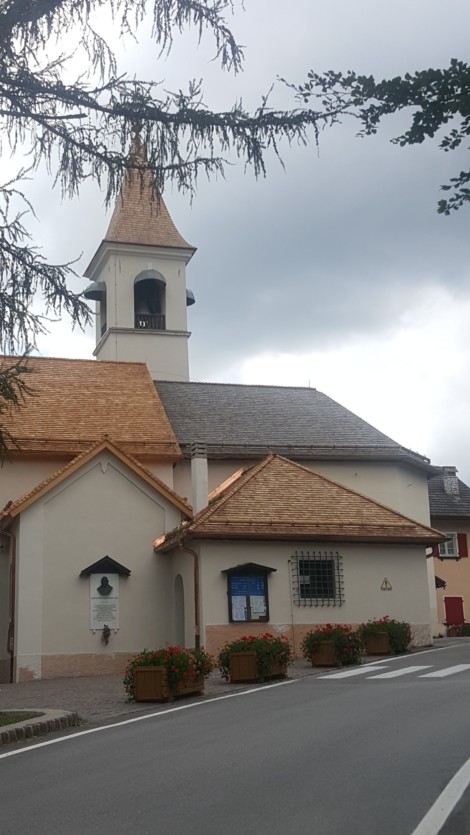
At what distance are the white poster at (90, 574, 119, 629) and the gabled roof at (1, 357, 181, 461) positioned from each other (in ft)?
15.9

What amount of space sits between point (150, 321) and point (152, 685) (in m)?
30.6

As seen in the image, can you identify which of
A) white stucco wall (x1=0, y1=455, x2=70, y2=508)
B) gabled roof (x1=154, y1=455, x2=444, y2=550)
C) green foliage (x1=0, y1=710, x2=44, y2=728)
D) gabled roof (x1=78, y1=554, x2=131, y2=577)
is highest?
white stucco wall (x1=0, y1=455, x2=70, y2=508)

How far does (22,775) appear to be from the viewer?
10016 millimetres

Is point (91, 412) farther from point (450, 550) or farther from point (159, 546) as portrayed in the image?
point (450, 550)

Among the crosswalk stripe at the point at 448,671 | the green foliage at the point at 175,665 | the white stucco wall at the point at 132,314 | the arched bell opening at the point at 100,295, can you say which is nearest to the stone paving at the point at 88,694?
the green foliage at the point at 175,665

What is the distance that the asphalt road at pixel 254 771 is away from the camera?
7492mm

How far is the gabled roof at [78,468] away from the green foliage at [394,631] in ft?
→ 22.0

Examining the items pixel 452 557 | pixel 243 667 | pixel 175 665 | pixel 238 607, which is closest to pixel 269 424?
pixel 238 607

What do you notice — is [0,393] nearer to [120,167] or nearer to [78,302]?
Result: [78,302]

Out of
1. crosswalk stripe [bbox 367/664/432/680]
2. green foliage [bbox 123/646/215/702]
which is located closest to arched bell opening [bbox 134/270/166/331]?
crosswalk stripe [bbox 367/664/432/680]

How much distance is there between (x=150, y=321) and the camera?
4638 centimetres

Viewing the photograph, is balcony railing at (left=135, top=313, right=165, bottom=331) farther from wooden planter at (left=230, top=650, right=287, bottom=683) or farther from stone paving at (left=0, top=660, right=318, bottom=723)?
wooden planter at (left=230, top=650, right=287, bottom=683)

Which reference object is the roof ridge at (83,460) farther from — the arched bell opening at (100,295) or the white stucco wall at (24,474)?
the arched bell opening at (100,295)

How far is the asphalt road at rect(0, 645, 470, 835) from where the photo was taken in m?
7.49
